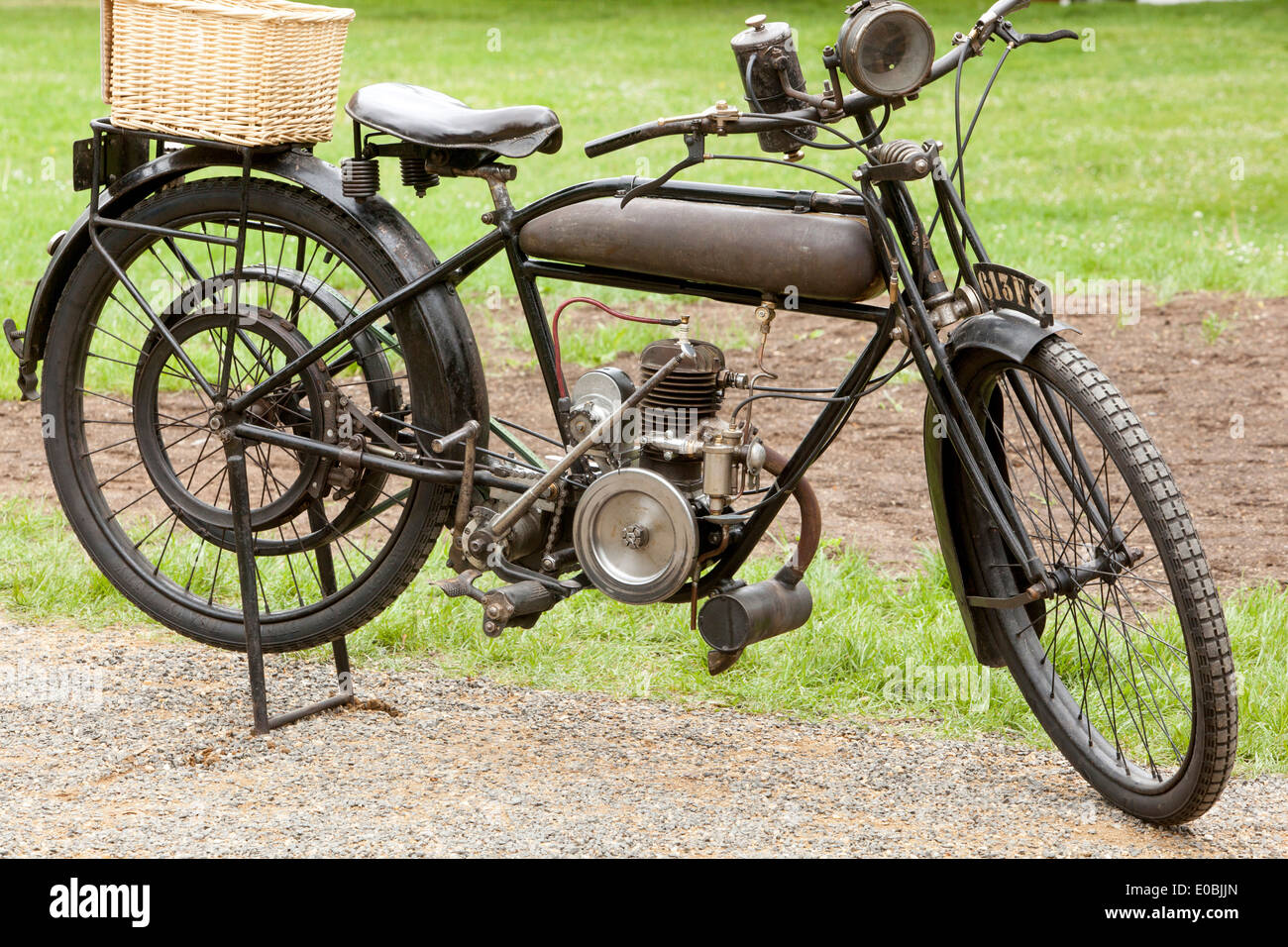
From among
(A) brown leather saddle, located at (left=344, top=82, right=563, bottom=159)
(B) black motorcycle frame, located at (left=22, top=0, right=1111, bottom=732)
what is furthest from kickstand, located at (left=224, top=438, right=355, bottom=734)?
(A) brown leather saddle, located at (left=344, top=82, right=563, bottom=159)

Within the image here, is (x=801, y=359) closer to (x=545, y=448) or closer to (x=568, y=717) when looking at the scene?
(x=545, y=448)

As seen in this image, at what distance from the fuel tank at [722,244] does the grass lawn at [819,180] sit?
0.92 meters

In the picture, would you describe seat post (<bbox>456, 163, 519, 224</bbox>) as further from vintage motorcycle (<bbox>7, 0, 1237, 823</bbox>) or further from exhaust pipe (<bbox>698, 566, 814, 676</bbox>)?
exhaust pipe (<bbox>698, 566, 814, 676</bbox>)

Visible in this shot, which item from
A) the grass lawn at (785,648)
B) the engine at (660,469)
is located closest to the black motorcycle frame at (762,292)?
the engine at (660,469)

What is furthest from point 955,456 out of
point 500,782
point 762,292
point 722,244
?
point 500,782

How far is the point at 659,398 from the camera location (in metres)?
3.43

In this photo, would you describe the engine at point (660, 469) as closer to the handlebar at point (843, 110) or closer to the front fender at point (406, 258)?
the front fender at point (406, 258)

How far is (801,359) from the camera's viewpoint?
712 cm

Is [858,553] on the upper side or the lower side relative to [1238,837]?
upper

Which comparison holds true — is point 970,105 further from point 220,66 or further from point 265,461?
point 220,66

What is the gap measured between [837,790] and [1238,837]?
2.81ft

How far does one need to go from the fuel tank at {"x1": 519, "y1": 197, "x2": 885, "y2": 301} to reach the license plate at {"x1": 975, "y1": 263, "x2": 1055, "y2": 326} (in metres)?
0.22

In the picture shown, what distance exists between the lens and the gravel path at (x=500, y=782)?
3266 mm

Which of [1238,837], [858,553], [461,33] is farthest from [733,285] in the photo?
[461,33]
